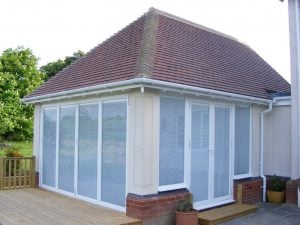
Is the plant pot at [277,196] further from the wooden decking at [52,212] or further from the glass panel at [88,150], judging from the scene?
the glass panel at [88,150]

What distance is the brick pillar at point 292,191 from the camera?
1045 cm

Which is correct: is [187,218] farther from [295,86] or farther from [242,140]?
[295,86]

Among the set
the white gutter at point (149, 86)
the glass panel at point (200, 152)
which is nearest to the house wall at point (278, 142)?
the white gutter at point (149, 86)

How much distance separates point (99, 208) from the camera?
28.3 ft

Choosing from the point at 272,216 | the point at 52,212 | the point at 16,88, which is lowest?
the point at 272,216

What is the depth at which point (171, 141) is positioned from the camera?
8359mm

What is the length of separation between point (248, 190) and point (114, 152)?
4.58m

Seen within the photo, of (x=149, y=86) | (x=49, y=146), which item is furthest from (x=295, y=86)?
(x=49, y=146)

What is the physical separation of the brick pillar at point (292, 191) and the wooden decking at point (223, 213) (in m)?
1.62

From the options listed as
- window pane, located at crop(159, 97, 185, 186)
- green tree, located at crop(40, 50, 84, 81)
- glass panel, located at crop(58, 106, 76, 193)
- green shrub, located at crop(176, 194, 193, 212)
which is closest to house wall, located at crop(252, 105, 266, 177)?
window pane, located at crop(159, 97, 185, 186)

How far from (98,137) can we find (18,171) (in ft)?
14.6

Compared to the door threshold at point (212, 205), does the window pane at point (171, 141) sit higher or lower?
higher

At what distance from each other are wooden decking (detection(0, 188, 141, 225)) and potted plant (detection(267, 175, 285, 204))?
534 cm

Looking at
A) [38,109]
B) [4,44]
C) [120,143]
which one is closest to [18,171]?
[38,109]
